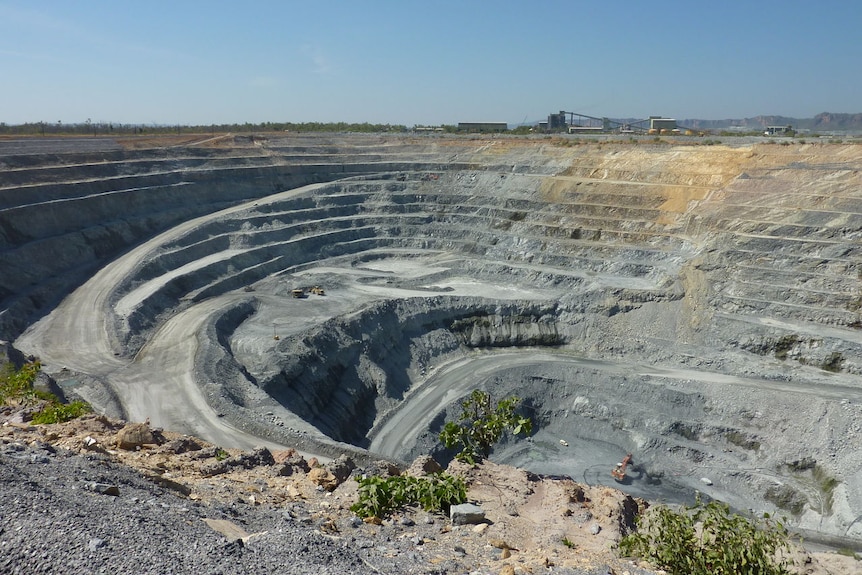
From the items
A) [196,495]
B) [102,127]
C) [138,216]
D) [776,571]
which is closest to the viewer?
[776,571]

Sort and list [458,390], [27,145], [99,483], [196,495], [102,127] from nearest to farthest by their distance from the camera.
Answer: [99,483] < [196,495] < [458,390] < [27,145] < [102,127]

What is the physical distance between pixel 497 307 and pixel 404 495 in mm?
28766

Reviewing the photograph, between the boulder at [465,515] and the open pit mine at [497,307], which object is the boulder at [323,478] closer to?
the boulder at [465,515]

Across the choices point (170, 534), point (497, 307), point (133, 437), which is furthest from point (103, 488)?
point (497, 307)

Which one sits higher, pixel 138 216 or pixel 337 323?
pixel 138 216

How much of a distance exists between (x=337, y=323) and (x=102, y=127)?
64.3m

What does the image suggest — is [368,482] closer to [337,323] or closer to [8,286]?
[337,323]

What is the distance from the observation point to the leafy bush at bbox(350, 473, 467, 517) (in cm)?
1182

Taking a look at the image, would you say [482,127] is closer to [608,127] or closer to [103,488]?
[608,127]

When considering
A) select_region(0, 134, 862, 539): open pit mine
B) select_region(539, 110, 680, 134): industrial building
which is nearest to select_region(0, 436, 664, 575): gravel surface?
select_region(0, 134, 862, 539): open pit mine

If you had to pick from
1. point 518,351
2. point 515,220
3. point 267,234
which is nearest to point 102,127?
point 267,234

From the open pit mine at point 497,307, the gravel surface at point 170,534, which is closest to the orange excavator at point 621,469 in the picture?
the open pit mine at point 497,307

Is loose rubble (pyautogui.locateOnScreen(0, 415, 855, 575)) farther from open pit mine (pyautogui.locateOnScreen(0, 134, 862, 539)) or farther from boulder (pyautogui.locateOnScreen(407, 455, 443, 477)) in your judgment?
open pit mine (pyautogui.locateOnScreen(0, 134, 862, 539))

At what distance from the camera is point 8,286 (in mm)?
34875
